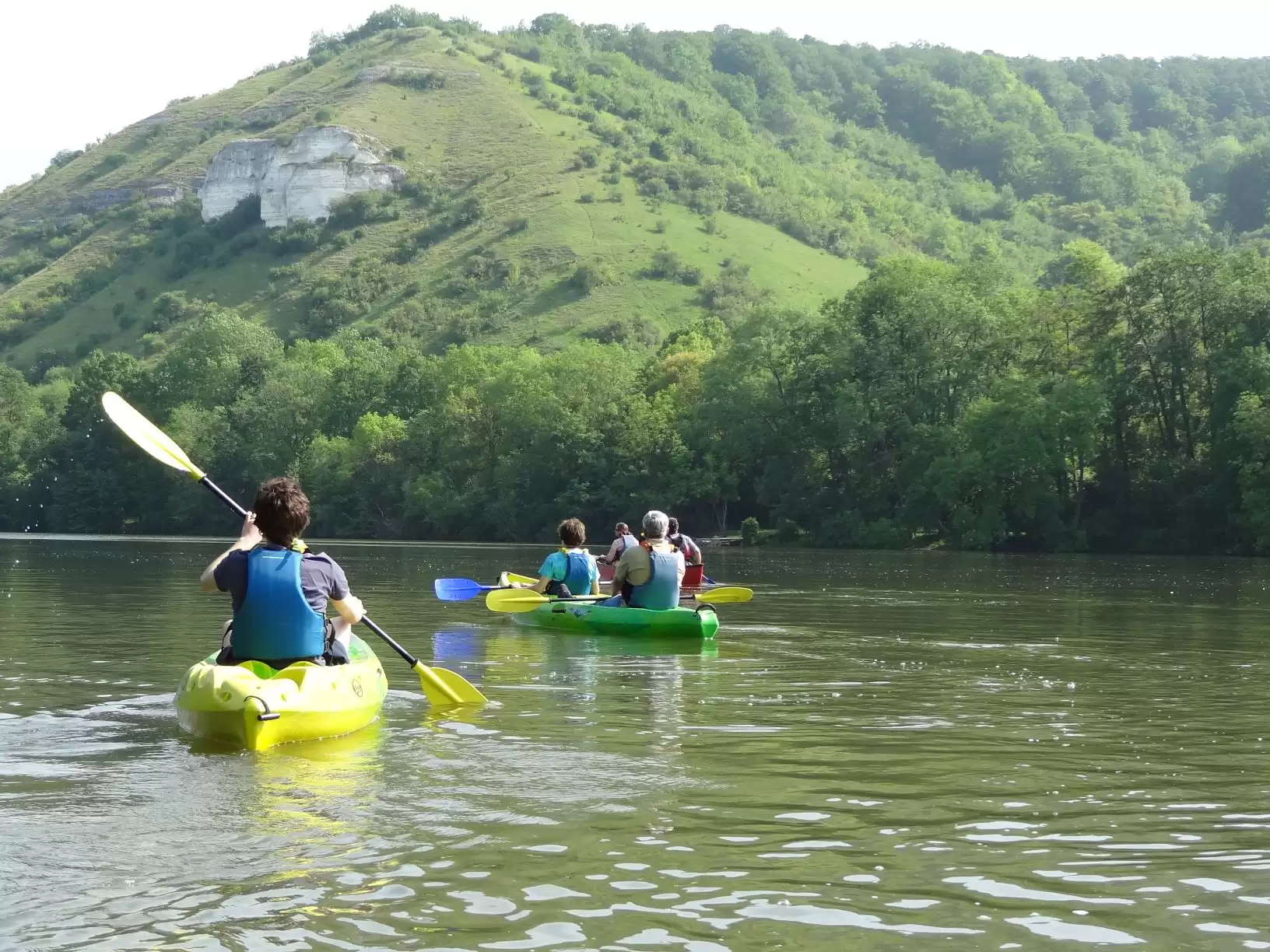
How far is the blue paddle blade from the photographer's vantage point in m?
26.4

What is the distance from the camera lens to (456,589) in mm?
26562

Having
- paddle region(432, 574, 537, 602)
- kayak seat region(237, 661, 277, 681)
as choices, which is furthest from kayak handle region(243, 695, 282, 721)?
paddle region(432, 574, 537, 602)

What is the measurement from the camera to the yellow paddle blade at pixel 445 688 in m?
13.5

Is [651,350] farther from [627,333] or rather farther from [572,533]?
[572,533]

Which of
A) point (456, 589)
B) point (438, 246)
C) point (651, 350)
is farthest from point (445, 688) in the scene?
point (438, 246)

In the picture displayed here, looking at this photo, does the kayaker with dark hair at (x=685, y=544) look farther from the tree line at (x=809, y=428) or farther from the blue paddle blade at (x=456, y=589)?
the tree line at (x=809, y=428)

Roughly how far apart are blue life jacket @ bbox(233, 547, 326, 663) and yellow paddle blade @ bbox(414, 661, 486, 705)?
→ 5.89 ft

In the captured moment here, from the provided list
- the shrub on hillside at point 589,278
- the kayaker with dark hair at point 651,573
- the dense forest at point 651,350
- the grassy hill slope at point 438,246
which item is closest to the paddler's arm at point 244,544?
the kayaker with dark hair at point 651,573

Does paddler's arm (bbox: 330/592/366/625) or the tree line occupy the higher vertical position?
the tree line

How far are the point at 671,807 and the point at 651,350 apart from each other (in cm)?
10756

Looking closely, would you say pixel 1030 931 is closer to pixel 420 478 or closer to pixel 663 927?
pixel 663 927

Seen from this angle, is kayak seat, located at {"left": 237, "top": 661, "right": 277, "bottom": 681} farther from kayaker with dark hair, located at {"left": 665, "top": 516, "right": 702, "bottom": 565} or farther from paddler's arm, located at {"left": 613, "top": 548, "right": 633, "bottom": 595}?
kayaker with dark hair, located at {"left": 665, "top": 516, "right": 702, "bottom": 565}

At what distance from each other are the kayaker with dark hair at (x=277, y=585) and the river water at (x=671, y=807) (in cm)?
79

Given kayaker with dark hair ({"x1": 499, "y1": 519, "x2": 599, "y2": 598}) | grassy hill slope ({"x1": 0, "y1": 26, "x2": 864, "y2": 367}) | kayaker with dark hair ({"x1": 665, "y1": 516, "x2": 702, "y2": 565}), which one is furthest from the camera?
grassy hill slope ({"x1": 0, "y1": 26, "x2": 864, "y2": 367})
